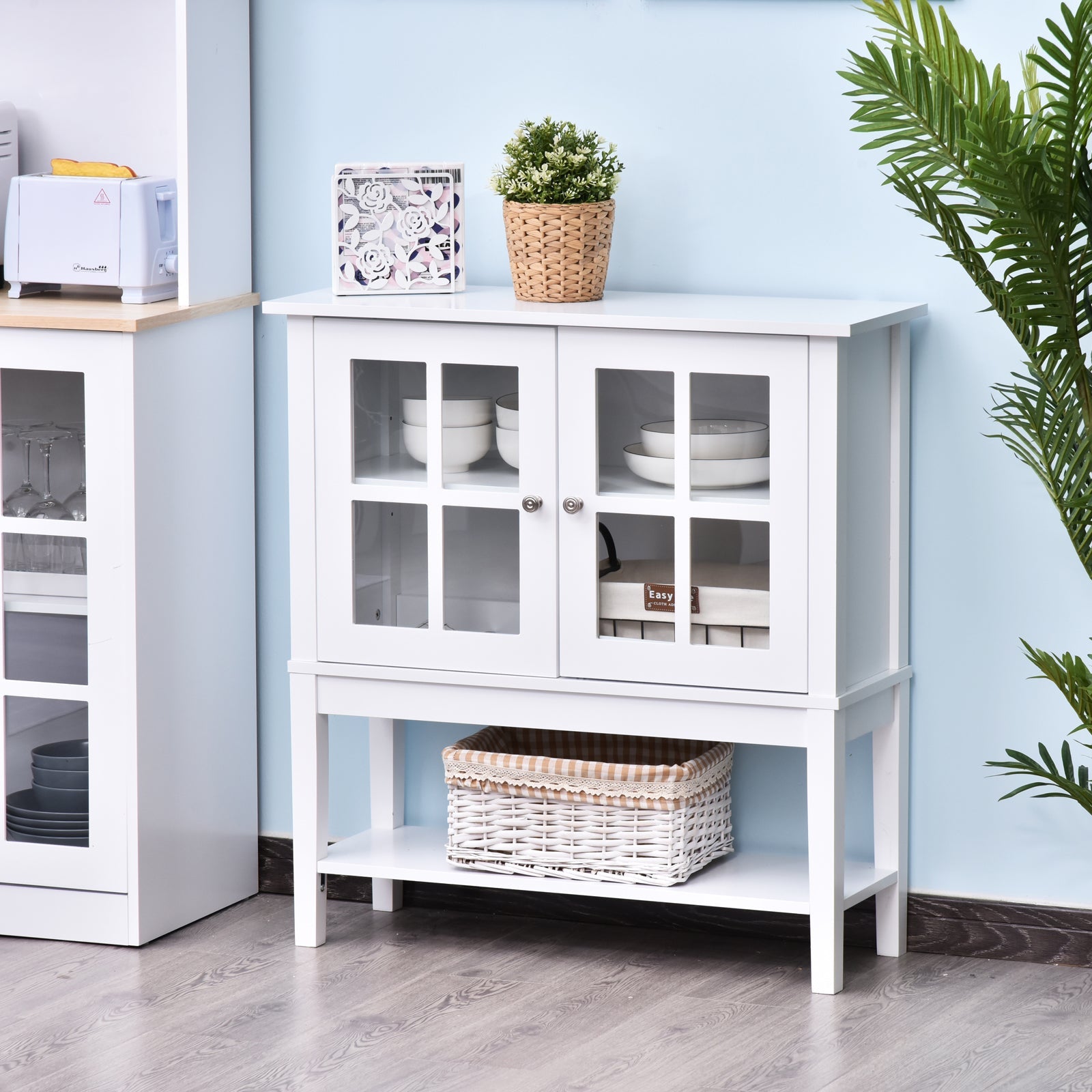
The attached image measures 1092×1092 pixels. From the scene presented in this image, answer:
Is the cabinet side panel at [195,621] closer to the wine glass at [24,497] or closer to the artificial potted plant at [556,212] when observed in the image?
the wine glass at [24,497]

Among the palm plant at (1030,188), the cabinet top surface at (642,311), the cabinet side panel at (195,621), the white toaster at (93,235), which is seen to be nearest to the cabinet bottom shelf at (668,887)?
the cabinet side panel at (195,621)

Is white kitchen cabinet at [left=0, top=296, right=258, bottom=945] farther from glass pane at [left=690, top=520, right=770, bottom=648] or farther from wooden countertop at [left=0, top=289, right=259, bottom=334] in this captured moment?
glass pane at [left=690, top=520, right=770, bottom=648]

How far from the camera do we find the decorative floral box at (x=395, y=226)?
2982 millimetres

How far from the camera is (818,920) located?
9.19 feet

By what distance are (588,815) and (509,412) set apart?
636mm

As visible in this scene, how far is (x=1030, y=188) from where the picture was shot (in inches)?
93.1

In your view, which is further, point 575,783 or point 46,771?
point 46,771

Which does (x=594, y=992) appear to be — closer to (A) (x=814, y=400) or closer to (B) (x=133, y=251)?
(A) (x=814, y=400)

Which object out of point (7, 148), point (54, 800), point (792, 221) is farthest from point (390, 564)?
point (7, 148)

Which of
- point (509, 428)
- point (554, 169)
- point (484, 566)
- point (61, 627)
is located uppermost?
point (554, 169)

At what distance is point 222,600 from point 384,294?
24.6 inches

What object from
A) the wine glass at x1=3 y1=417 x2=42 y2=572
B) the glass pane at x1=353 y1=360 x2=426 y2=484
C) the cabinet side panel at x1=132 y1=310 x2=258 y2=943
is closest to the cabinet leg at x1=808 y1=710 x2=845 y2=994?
the glass pane at x1=353 y1=360 x2=426 y2=484

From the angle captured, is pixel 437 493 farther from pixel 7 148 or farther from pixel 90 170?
pixel 7 148

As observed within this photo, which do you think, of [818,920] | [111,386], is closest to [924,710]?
[818,920]
